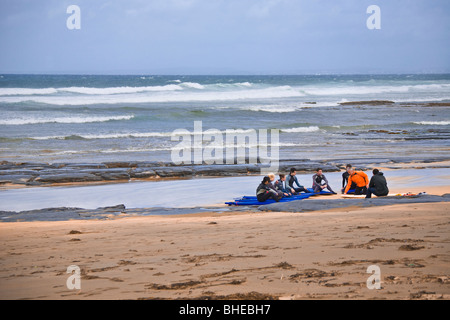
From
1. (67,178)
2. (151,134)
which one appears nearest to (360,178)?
(67,178)

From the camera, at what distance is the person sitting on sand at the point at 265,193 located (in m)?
11.9

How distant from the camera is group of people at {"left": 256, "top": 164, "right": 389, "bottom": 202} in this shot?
39.0 feet

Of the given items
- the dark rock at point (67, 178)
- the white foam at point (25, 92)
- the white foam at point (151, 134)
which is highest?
the white foam at point (25, 92)

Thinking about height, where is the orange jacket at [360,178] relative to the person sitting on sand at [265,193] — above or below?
above

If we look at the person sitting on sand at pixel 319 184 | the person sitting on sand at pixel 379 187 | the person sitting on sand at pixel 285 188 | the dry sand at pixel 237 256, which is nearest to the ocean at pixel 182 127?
the person sitting on sand at pixel 319 184

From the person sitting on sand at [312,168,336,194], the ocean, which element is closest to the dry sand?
the person sitting on sand at [312,168,336,194]

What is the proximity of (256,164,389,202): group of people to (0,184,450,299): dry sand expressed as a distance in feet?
7.04

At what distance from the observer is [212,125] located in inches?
1259

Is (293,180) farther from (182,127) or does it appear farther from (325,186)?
(182,127)

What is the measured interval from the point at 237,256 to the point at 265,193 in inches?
214

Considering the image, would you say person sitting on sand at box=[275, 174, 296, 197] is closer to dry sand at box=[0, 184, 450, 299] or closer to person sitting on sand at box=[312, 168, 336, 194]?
person sitting on sand at box=[312, 168, 336, 194]

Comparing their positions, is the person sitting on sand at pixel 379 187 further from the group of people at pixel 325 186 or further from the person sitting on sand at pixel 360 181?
the person sitting on sand at pixel 360 181

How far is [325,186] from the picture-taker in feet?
43.2
